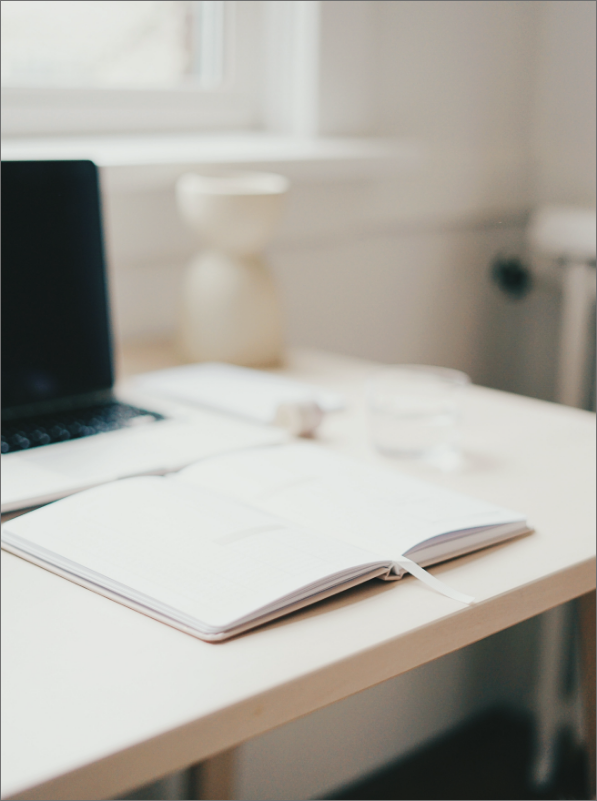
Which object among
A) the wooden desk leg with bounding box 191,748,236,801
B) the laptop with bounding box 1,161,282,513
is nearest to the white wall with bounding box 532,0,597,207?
the laptop with bounding box 1,161,282,513

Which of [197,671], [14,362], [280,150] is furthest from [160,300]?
[197,671]

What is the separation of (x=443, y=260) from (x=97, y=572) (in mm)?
1131

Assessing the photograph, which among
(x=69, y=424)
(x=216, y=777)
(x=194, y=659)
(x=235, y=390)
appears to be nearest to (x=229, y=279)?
(x=235, y=390)

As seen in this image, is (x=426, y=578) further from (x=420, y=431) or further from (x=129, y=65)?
(x=129, y=65)

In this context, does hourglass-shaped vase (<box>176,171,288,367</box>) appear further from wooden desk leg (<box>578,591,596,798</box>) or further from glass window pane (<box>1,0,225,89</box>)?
wooden desk leg (<box>578,591,596,798</box>)

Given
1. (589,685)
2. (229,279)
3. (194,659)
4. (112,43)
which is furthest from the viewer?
(112,43)

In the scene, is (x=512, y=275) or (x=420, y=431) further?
(x=512, y=275)

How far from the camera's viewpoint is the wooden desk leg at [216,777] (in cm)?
91

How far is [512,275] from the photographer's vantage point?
1526 millimetres

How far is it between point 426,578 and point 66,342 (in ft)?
→ 1.58

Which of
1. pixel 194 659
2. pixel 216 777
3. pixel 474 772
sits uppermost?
pixel 194 659

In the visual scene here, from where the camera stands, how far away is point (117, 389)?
2.98 feet

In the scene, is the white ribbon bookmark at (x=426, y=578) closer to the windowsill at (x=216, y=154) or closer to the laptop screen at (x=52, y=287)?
the laptop screen at (x=52, y=287)

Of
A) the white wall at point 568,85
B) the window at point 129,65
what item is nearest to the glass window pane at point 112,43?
the window at point 129,65
